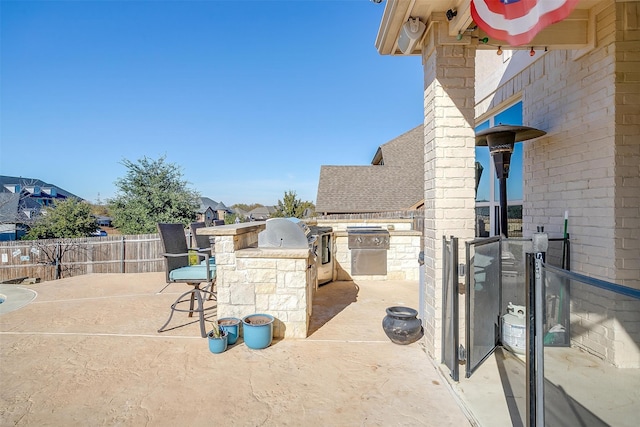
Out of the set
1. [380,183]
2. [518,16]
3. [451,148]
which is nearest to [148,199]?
[380,183]

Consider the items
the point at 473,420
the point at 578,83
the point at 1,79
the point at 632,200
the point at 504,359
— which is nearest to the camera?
the point at 473,420

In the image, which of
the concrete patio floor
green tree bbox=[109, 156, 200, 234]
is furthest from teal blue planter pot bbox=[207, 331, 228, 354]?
green tree bbox=[109, 156, 200, 234]

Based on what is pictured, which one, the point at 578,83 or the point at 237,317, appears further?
the point at 237,317

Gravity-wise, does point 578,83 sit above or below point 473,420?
above

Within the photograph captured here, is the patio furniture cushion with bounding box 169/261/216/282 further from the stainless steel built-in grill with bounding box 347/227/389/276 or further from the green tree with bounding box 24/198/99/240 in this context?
the green tree with bounding box 24/198/99/240

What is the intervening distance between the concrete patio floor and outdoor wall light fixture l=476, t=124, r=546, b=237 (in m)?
1.98

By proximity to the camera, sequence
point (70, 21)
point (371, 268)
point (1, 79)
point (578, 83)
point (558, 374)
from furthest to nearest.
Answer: point (1, 79) < point (70, 21) < point (371, 268) < point (578, 83) < point (558, 374)

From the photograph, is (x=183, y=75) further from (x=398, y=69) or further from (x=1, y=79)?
(x=398, y=69)

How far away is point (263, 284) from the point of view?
3.64 meters

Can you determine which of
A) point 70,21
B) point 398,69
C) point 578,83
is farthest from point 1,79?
point 578,83

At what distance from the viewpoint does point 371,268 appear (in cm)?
693

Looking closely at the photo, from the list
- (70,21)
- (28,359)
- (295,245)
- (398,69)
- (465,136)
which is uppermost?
(70,21)

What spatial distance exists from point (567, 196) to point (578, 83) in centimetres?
123

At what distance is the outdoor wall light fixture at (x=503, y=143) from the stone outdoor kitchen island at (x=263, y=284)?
241 centimetres
